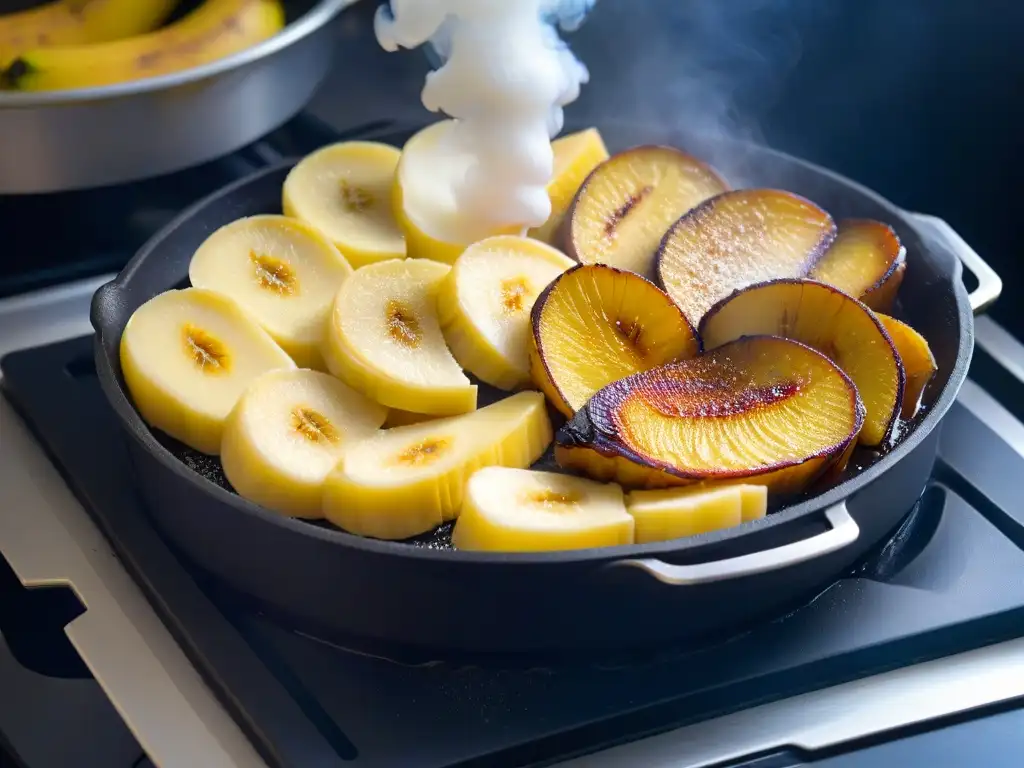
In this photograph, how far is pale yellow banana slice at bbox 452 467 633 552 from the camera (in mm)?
1060

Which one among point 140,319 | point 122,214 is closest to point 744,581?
point 140,319

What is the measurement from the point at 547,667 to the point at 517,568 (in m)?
0.16

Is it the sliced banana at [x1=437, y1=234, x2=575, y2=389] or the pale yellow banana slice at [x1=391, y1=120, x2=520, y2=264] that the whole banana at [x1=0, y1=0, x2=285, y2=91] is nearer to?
the pale yellow banana slice at [x1=391, y1=120, x2=520, y2=264]

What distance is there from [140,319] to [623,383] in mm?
511

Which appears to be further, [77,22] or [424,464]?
[77,22]

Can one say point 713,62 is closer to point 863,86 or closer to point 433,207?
point 863,86

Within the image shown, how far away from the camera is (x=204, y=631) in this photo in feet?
3.71

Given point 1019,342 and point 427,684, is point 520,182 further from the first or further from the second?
point 1019,342

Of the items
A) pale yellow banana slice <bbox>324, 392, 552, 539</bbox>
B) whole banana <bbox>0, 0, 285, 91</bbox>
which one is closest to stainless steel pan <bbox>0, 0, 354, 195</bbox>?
whole banana <bbox>0, 0, 285, 91</bbox>

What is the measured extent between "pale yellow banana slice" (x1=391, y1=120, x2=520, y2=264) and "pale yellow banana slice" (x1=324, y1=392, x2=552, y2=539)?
30cm

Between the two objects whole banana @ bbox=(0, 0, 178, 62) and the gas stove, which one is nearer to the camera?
the gas stove

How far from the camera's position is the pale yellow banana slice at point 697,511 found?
1.08m

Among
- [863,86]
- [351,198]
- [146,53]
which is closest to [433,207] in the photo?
[351,198]

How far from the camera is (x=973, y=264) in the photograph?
4.82 ft
